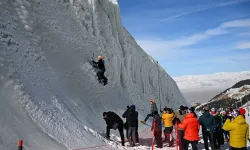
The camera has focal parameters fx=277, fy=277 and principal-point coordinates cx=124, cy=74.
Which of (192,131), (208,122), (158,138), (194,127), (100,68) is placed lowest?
(158,138)

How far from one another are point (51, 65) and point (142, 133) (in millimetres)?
6038

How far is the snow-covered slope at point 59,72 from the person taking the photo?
855 centimetres

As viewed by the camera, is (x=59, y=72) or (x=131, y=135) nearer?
(x=131, y=135)

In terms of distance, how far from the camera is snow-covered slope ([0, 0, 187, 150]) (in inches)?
336

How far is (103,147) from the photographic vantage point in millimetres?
10047

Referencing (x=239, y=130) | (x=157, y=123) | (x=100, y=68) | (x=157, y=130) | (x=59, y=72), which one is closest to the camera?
(x=239, y=130)

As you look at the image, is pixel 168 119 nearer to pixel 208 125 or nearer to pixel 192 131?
pixel 208 125

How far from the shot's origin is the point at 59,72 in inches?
496

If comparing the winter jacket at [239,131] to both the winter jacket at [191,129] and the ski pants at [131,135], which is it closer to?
the winter jacket at [191,129]

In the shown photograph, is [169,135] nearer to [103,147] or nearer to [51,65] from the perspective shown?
[103,147]

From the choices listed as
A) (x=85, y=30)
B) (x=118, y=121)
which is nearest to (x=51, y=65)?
A: (x=118, y=121)

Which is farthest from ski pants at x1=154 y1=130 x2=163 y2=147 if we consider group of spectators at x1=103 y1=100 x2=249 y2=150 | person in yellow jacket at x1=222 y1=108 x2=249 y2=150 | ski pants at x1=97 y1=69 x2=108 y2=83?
ski pants at x1=97 y1=69 x2=108 y2=83

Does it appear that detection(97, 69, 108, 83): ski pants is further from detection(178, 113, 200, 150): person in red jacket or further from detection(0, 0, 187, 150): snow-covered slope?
detection(178, 113, 200, 150): person in red jacket

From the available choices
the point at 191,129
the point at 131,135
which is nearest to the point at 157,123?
the point at 131,135
